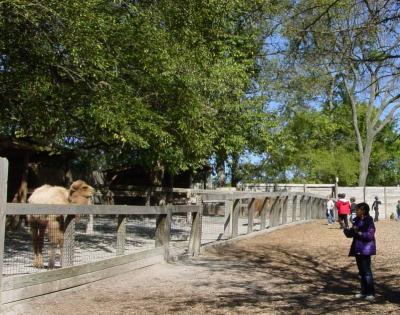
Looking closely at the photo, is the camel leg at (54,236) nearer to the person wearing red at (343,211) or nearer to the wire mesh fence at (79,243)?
the wire mesh fence at (79,243)

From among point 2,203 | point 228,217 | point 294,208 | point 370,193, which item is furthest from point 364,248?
point 370,193

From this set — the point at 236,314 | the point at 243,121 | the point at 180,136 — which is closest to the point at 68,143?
the point at 243,121

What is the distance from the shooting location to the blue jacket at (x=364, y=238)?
8.09m

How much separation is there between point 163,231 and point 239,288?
2.58 m

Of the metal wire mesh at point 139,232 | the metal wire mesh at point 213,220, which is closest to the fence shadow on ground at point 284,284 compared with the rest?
the metal wire mesh at point 139,232

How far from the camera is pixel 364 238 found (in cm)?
812

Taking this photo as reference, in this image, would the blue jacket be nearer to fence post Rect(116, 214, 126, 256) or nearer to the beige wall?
fence post Rect(116, 214, 126, 256)

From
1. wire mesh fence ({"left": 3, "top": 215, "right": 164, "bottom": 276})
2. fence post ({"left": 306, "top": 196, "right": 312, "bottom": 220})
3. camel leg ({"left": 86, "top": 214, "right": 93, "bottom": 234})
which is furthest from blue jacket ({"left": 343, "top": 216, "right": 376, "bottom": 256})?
fence post ({"left": 306, "top": 196, "right": 312, "bottom": 220})

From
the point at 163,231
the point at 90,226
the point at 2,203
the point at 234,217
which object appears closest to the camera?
the point at 2,203

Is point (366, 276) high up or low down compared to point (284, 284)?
up

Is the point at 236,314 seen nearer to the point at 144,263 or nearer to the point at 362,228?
the point at 362,228

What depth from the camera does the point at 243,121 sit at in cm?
1900

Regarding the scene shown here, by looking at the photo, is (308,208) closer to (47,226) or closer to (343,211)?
(343,211)

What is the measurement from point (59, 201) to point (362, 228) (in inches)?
179
